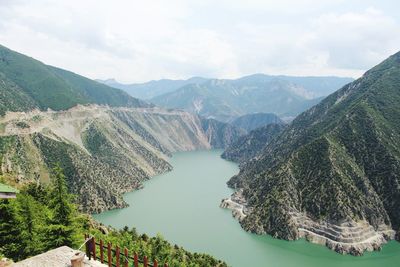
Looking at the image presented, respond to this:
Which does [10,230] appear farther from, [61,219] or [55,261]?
[55,261]

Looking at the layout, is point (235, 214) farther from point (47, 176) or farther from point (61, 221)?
point (61, 221)

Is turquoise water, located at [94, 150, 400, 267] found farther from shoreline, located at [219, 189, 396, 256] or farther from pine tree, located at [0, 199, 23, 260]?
pine tree, located at [0, 199, 23, 260]

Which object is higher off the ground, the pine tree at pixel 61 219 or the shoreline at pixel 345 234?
the pine tree at pixel 61 219

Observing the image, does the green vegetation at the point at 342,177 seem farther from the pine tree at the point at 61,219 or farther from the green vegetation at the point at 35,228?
the green vegetation at the point at 35,228

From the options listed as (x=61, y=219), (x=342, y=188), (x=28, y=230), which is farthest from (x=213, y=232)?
(x=61, y=219)

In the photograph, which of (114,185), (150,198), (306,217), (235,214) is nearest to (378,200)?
(306,217)

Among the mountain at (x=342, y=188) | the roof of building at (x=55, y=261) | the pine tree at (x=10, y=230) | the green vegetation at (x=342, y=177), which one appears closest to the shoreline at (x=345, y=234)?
the mountain at (x=342, y=188)

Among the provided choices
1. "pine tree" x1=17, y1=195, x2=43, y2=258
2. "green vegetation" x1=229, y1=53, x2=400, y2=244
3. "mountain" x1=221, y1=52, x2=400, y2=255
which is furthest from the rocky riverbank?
"pine tree" x1=17, y1=195, x2=43, y2=258

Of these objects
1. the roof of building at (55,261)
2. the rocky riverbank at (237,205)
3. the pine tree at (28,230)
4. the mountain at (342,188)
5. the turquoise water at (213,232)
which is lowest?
the turquoise water at (213,232)

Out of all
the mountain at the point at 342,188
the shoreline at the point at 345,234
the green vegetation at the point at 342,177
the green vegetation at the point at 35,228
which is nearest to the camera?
the green vegetation at the point at 35,228
